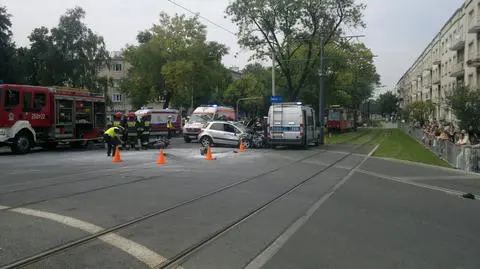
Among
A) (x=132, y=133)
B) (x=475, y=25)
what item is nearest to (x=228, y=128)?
(x=132, y=133)

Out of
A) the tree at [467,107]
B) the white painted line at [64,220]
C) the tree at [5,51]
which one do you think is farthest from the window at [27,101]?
the tree at [5,51]

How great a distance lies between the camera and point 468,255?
6.52m

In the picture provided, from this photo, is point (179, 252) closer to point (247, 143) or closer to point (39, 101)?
point (39, 101)

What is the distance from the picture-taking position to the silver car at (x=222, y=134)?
2959 cm

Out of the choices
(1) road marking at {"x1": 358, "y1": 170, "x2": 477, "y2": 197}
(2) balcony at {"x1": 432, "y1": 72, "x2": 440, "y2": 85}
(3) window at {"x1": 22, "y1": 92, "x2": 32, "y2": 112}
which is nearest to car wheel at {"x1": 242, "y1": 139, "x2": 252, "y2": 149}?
(3) window at {"x1": 22, "y1": 92, "x2": 32, "y2": 112}

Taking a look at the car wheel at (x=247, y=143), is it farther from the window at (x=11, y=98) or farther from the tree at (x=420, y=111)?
the tree at (x=420, y=111)

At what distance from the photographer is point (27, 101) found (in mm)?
23797

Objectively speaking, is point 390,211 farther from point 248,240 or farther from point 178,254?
point 178,254

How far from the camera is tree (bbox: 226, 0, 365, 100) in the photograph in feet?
141

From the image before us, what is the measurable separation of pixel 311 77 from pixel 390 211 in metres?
49.5

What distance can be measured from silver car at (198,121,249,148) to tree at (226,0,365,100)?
16573mm

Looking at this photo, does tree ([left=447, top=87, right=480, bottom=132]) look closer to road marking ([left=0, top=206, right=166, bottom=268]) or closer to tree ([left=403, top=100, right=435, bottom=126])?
road marking ([left=0, top=206, right=166, bottom=268])

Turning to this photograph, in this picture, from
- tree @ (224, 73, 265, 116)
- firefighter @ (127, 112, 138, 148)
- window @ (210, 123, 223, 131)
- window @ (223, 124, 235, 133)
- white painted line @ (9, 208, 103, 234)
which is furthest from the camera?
tree @ (224, 73, 265, 116)

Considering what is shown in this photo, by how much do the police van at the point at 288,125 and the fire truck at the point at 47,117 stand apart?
9626 millimetres
